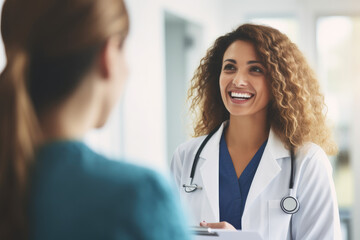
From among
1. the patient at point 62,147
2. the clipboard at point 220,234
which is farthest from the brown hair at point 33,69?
the clipboard at point 220,234

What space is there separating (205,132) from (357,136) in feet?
8.22

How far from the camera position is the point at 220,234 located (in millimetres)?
1182

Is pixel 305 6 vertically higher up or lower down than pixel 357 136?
higher up

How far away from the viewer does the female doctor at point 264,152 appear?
5.05 ft

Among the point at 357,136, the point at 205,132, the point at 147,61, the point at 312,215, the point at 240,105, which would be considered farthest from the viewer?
the point at 357,136

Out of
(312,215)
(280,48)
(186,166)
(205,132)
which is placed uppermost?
(280,48)

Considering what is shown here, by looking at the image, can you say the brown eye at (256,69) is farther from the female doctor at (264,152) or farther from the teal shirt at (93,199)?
the teal shirt at (93,199)

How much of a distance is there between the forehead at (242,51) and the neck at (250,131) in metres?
0.22

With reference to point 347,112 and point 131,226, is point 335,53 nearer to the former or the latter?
point 347,112

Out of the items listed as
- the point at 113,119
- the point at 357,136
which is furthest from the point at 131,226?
the point at 357,136

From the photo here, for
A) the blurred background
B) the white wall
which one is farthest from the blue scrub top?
the blurred background

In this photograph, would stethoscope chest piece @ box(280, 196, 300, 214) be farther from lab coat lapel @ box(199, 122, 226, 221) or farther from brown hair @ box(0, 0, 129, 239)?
brown hair @ box(0, 0, 129, 239)

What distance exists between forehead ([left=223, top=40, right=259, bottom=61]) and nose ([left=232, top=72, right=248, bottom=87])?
2.5 inches

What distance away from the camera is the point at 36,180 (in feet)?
1.94
